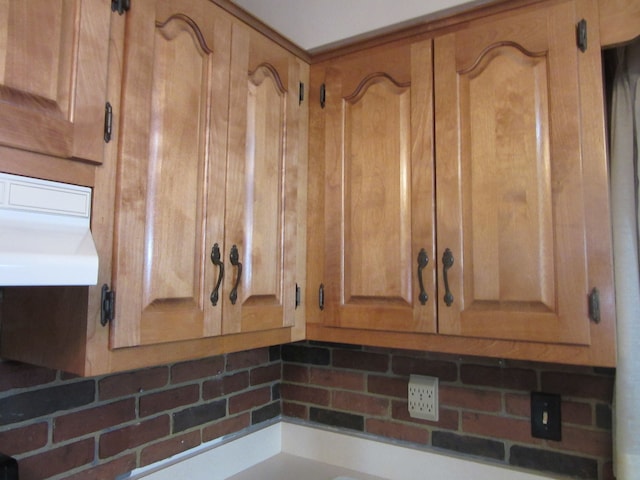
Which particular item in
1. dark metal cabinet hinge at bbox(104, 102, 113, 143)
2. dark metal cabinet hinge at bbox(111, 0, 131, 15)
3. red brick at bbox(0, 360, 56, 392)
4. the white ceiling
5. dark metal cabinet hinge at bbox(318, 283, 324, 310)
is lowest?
red brick at bbox(0, 360, 56, 392)

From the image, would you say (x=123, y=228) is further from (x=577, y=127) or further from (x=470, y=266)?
(x=577, y=127)

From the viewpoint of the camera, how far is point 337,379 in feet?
5.25

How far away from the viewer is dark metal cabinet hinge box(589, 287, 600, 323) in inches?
37.5

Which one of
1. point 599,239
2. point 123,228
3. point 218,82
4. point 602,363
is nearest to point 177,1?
point 218,82

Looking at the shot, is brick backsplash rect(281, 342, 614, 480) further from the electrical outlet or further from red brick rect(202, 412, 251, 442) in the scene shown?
red brick rect(202, 412, 251, 442)

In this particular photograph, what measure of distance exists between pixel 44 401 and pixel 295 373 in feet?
2.86

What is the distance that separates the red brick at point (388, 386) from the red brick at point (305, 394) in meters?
0.19

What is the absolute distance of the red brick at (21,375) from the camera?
0.98 meters

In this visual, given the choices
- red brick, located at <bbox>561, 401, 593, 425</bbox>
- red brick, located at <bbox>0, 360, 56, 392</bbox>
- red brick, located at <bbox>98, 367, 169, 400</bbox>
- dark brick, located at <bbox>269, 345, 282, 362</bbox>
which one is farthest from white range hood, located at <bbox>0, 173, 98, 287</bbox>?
red brick, located at <bbox>561, 401, 593, 425</bbox>

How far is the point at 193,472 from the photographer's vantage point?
1353mm

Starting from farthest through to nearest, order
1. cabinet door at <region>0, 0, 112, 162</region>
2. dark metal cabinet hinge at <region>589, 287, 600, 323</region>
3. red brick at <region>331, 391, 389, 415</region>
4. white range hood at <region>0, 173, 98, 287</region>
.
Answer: red brick at <region>331, 391, 389, 415</region>
dark metal cabinet hinge at <region>589, 287, 600, 323</region>
cabinet door at <region>0, 0, 112, 162</region>
white range hood at <region>0, 173, 98, 287</region>

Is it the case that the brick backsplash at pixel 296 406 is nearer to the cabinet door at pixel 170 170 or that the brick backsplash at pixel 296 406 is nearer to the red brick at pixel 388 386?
the red brick at pixel 388 386

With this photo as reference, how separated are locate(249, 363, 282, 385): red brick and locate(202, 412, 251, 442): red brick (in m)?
0.12

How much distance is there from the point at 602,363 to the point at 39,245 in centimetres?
109
